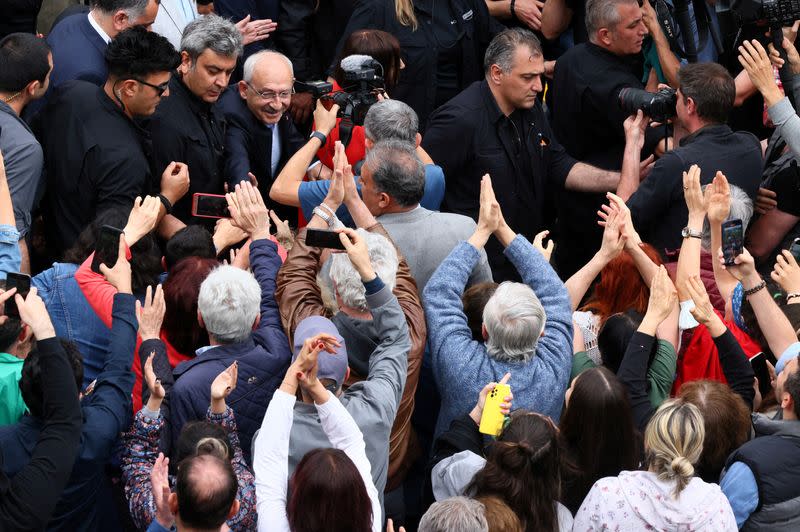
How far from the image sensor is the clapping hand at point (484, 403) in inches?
144

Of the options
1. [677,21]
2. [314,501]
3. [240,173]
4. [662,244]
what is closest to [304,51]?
[240,173]

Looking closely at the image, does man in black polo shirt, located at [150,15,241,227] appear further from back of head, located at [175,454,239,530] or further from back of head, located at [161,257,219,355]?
back of head, located at [175,454,239,530]

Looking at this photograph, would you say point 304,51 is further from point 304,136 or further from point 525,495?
point 525,495

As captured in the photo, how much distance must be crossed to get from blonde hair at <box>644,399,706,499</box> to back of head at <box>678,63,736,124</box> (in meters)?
2.40

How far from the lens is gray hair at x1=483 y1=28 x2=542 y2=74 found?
5.61 meters

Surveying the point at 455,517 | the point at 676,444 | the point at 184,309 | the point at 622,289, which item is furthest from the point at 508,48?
the point at 455,517

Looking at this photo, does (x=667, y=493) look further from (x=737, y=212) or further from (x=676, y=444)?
(x=737, y=212)

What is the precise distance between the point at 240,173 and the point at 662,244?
6.96 feet

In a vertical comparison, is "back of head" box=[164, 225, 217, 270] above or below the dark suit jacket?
above

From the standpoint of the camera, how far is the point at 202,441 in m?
3.37

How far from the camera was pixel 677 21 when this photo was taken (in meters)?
6.38

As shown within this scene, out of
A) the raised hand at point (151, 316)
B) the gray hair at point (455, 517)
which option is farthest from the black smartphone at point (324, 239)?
the gray hair at point (455, 517)

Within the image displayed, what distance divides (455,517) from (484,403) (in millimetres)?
671

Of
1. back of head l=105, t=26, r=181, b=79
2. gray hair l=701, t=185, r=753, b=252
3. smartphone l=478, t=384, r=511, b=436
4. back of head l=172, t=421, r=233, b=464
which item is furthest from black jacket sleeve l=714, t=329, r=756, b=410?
back of head l=105, t=26, r=181, b=79
